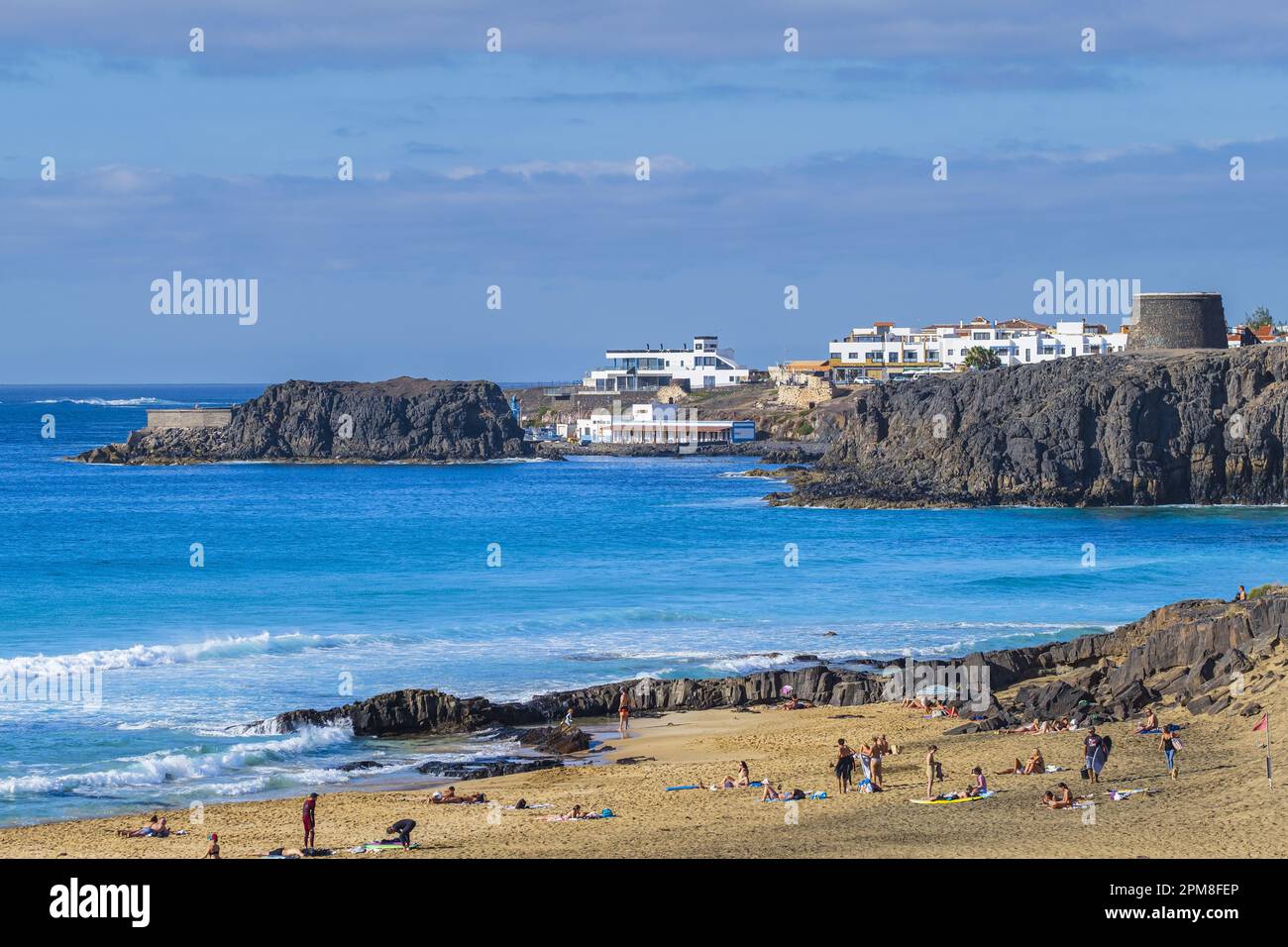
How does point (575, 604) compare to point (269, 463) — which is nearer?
point (575, 604)

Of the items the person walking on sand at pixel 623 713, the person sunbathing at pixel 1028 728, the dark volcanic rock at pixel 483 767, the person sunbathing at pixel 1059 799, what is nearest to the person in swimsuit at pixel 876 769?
the person sunbathing at pixel 1059 799

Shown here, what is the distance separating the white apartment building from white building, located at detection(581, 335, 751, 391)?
532 inches

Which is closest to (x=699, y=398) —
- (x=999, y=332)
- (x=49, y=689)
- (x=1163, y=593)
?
(x=999, y=332)

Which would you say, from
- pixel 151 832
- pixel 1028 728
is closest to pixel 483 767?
pixel 151 832

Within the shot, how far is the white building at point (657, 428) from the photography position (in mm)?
145750

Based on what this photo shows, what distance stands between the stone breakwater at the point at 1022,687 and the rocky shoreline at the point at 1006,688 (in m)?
0.02

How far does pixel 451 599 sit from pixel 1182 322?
64.7 metres

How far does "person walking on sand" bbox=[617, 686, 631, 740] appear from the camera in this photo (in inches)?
1176

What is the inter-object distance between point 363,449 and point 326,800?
11124 centimetres

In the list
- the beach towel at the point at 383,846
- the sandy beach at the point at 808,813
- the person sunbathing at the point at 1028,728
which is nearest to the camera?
the sandy beach at the point at 808,813

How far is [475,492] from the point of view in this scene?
328ft

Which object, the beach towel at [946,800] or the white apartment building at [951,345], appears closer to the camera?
the beach towel at [946,800]

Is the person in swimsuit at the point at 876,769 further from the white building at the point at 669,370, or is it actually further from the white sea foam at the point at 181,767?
the white building at the point at 669,370
